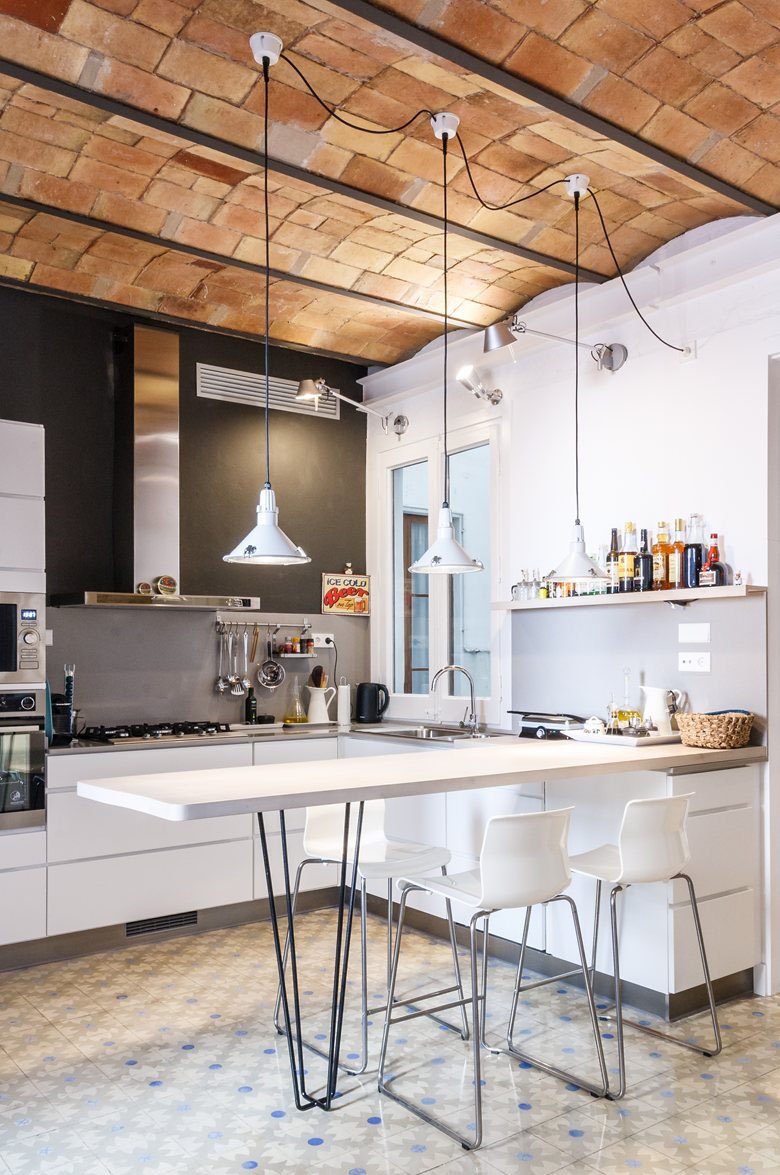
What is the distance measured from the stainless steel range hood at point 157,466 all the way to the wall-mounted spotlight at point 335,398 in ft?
2.29

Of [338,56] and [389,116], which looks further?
[389,116]

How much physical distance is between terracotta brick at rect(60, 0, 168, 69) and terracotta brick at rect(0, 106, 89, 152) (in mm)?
565

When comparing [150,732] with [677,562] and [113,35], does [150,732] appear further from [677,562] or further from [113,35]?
[113,35]

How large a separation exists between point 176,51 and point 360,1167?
3.33 meters

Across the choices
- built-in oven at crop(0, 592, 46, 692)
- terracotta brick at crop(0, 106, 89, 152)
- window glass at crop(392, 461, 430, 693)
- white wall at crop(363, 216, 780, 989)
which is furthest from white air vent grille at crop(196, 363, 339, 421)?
terracotta brick at crop(0, 106, 89, 152)

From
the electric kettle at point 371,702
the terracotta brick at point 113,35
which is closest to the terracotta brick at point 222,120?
the terracotta brick at point 113,35

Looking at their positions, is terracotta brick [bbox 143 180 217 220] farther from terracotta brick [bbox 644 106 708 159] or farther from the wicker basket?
the wicker basket

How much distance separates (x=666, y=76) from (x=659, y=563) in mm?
1884

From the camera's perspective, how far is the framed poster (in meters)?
5.89

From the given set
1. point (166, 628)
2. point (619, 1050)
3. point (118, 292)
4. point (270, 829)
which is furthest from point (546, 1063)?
point (118, 292)

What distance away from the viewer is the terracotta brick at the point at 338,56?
3010mm

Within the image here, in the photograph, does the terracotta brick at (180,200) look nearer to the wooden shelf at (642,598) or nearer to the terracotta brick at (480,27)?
the terracotta brick at (480,27)

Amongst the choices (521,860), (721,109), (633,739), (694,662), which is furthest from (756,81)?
(521,860)

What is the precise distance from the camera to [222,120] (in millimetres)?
3379
